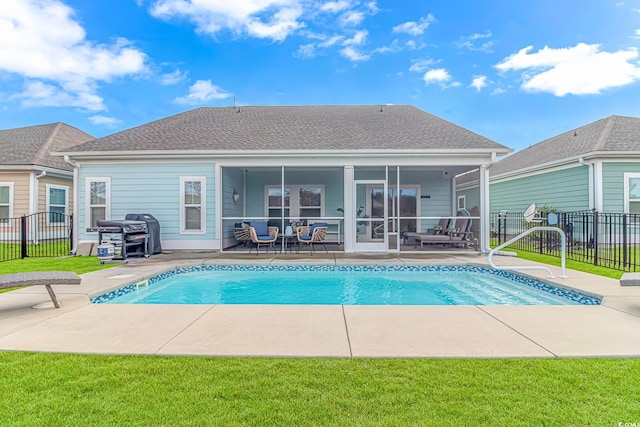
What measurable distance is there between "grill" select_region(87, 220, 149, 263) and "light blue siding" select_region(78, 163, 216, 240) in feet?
3.78

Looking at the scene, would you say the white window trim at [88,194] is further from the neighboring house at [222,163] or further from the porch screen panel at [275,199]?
the porch screen panel at [275,199]

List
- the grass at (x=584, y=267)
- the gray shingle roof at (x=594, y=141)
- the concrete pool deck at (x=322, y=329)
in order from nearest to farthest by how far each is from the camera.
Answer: the concrete pool deck at (x=322, y=329) < the grass at (x=584, y=267) < the gray shingle roof at (x=594, y=141)

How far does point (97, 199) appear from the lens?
1057cm

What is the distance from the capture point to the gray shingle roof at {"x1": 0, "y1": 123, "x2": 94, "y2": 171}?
1312 cm

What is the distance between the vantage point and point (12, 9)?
39.1 ft

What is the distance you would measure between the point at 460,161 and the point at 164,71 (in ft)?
52.1

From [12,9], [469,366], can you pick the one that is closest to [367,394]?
Answer: [469,366]

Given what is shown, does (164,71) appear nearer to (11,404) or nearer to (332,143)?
(332,143)

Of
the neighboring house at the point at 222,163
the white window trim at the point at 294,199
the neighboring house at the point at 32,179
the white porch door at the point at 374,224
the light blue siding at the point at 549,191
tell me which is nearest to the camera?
the neighboring house at the point at 222,163

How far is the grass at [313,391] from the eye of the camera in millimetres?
2070

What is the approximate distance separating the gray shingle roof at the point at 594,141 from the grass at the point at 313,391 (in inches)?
466

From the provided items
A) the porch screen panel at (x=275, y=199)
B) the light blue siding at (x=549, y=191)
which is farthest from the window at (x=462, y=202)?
the porch screen panel at (x=275, y=199)

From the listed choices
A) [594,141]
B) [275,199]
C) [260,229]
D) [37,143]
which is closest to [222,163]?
[260,229]

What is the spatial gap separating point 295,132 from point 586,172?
1018 centimetres
